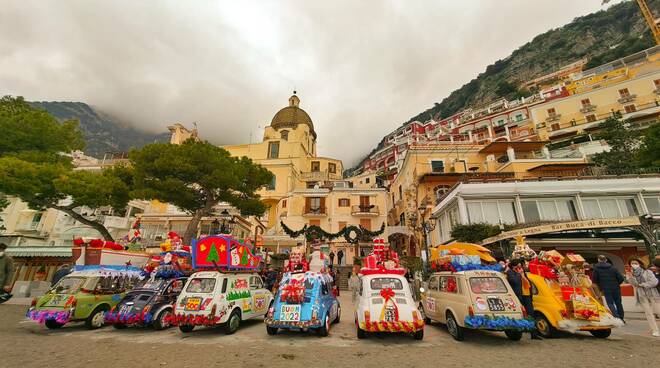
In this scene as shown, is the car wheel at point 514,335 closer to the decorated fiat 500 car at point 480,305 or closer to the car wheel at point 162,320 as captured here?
the decorated fiat 500 car at point 480,305

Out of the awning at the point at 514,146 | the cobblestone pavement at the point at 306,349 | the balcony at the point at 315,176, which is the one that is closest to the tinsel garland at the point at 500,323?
the cobblestone pavement at the point at 306,349

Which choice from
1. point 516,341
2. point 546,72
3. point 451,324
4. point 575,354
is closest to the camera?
point 575,354

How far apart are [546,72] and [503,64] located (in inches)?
833

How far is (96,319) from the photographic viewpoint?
30.7ft

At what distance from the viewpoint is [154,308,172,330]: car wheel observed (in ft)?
29.8

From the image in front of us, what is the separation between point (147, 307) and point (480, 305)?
10.0 m

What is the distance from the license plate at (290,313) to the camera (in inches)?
303

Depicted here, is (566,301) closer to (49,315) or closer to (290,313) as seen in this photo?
(290,313)

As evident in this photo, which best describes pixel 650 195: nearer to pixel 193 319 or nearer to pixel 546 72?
pixel 193 319

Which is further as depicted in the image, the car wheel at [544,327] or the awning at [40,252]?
the awning at [40,252]

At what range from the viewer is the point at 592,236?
16500 mm

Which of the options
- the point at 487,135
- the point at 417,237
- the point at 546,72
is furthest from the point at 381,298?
the point at 546,72

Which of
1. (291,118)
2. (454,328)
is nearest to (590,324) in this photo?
(454,328)

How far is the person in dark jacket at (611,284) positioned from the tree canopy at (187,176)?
1843 centimetres
